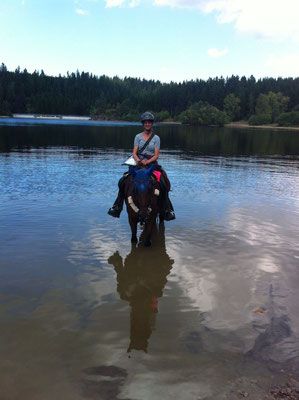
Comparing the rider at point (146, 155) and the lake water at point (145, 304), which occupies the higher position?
the rider at point (146, 155)

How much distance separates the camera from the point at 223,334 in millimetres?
5246

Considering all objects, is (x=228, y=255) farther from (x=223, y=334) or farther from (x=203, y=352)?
(x=203, y=352)

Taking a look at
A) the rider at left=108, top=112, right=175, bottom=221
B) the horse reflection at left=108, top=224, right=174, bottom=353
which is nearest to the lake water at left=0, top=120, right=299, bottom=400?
the horse reflection at left=108, top=224, right=174, bottom=353

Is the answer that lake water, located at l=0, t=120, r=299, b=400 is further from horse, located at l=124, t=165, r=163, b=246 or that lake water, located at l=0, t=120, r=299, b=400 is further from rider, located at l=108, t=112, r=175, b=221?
horse, located at l=124, t=165, r=163, b=246

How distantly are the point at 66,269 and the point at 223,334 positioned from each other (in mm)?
3911

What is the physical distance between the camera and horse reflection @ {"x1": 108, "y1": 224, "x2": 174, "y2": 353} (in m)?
5.39

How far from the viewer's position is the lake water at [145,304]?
4.29m

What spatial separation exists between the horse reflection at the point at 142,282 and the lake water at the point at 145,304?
3cm

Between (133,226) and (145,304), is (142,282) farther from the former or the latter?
(133,226)

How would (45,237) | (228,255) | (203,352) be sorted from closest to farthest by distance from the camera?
(203,352) → (228,255) → (45,237)

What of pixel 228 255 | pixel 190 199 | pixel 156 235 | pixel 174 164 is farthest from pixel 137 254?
pixel 174 164

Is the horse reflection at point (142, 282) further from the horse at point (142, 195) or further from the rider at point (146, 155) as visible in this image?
the rider at point (146, 155)

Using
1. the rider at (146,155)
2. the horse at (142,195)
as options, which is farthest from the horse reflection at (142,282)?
the rider at (146,155)

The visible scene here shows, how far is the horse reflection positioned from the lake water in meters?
0.03
